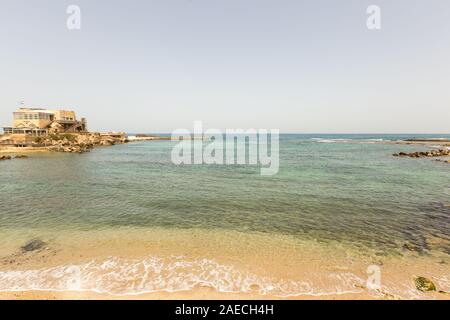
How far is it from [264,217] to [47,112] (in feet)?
315

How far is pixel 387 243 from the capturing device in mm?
12188

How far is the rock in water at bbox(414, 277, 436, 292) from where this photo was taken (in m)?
8.59

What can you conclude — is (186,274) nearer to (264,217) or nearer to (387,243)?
(264,217)

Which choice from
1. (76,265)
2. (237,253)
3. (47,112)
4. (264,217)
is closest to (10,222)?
(76,265)

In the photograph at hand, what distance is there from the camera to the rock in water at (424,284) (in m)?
8.59

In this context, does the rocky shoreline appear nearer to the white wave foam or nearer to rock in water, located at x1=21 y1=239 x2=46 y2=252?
rock in water, located at x1=21 y1=239 x2=46 y2=252

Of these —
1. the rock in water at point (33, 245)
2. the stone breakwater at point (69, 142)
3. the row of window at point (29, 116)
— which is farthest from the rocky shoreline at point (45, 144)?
the rock in water at point (33, 245)

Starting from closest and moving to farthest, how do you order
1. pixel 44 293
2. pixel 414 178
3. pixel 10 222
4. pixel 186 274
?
pixel 44 293 < pixel 186 274 < pixel 10 222 < pixel 414 178

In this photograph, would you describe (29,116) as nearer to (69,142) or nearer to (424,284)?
(69,142)

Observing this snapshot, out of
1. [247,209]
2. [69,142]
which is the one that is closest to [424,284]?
[247,209]

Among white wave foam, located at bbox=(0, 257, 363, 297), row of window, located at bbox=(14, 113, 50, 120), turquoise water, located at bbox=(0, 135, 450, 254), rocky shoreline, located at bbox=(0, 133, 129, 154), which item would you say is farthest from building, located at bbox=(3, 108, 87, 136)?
white wave foam, located at bbox=(0, 257, 363, 297)

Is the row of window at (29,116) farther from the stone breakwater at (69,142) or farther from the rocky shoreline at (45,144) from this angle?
the stone breakwater at (69,142)

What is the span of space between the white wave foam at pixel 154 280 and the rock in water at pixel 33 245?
2.10 m

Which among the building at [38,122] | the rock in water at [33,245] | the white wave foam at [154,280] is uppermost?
the building at [38,122]
